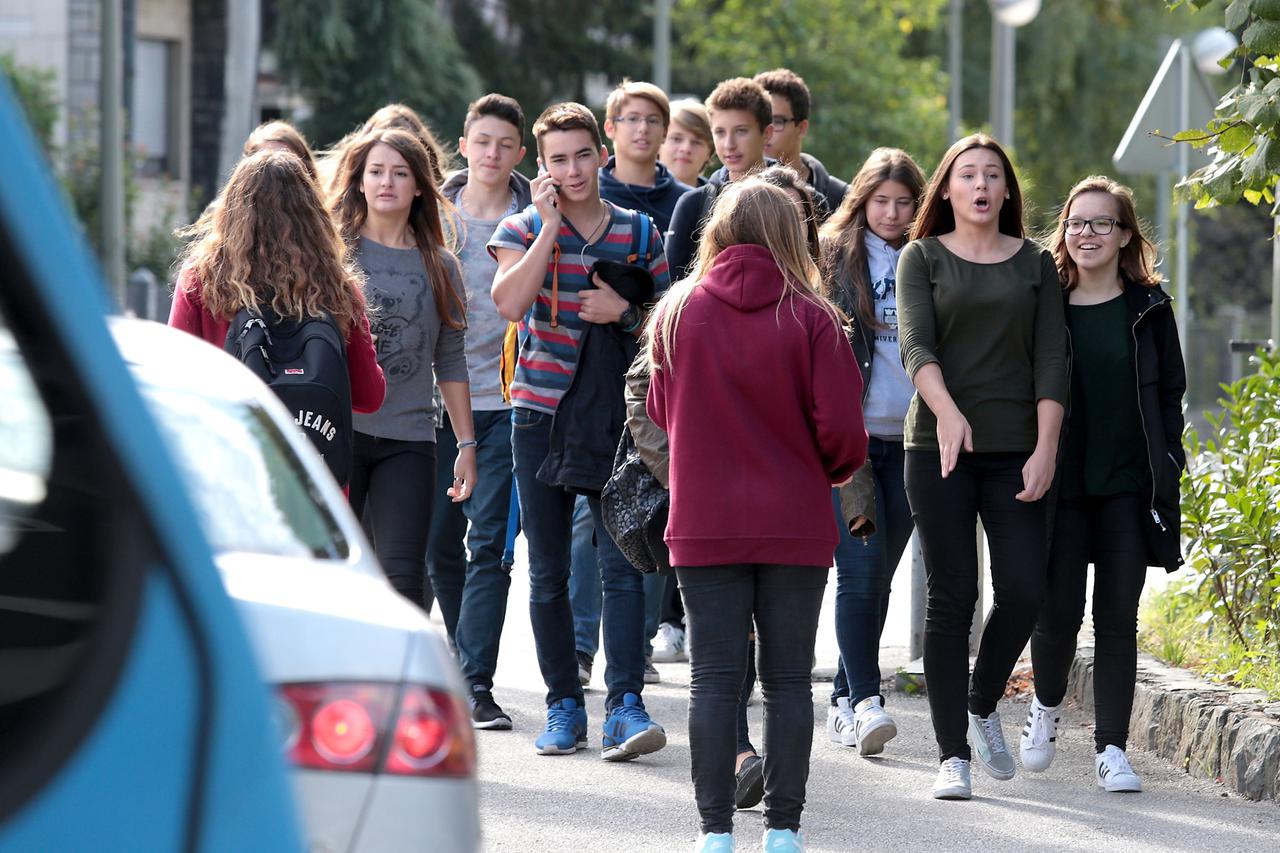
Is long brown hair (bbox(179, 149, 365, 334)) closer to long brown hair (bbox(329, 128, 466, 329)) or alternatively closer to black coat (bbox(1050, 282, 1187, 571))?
long brown hair (bbox(329, 128, 466, 329))

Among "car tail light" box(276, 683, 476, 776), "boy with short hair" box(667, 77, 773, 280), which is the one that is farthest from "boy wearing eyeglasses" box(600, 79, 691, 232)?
"car tail light" box(276, 683, 476, 776)

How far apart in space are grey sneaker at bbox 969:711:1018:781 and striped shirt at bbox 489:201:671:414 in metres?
1.67

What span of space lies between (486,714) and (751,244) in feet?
8.37

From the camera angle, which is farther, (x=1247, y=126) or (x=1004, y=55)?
(x=1004, y=55)

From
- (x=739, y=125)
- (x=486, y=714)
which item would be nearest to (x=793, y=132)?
(x=739, y=125)

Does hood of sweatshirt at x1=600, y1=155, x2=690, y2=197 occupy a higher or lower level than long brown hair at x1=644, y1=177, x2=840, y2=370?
higher

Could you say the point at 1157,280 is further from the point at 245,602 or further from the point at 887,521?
the point at 245,602

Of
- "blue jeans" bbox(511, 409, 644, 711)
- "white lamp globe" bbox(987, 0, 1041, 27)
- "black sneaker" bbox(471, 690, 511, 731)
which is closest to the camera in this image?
"blue jeans" bbox(511, 409, 644, 711)

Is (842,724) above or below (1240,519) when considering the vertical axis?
below

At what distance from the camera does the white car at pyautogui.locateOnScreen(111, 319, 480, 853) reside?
96.0 inches

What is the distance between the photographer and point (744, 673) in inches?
196

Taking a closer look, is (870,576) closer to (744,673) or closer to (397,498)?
(397,498)

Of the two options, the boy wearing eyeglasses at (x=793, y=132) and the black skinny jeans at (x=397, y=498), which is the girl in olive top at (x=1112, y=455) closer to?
the boy wearing eyeglasses at (x=793, y=132)

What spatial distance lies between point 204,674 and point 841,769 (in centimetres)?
451
